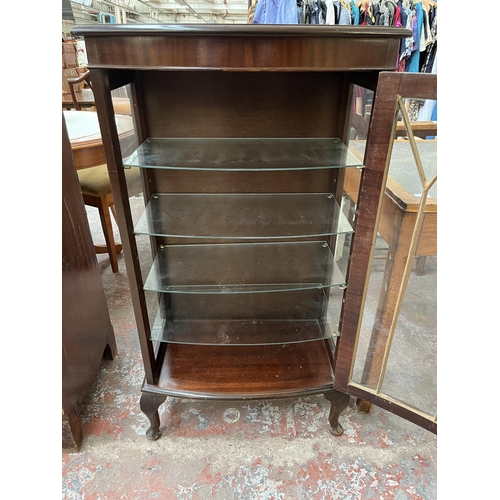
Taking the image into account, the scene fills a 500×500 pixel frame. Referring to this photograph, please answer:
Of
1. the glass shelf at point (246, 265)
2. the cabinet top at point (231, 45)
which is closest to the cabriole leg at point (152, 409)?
the glass shelf at point (246, 265)

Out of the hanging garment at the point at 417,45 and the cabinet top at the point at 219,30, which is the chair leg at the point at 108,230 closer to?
the cabinet top at the point at 219,30

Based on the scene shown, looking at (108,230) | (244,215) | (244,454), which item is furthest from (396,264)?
(108,230)

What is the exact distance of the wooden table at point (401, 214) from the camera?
0.80 m

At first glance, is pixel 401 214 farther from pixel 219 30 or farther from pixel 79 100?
pixel 79 100

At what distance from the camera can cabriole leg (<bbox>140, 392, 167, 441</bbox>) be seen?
1128 mm

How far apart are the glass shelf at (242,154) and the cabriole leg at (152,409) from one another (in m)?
0.70

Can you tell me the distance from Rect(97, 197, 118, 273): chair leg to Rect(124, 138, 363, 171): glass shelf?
898mm

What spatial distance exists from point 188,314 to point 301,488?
2.13ft

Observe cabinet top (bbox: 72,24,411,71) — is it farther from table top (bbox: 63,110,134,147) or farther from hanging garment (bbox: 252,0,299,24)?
hanging garment (bbox: 252,0,299,24)

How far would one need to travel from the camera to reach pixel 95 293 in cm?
133

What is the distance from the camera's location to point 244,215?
44.6 inches

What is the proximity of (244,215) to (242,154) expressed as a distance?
21 cm

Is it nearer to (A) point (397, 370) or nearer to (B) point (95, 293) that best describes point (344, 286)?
(A) point (397, 370)

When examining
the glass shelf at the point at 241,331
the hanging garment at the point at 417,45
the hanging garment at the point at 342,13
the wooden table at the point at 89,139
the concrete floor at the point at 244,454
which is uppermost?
the hanging garment at the point at 342,13
